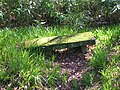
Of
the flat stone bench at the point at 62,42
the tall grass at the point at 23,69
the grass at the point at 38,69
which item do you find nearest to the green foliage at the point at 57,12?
the flat stone bench at the point at 62,42

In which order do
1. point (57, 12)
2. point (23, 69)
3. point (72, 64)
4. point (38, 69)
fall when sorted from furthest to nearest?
point (57, 12) → point (72, 64) → point (38, 69) → point (23, 69)

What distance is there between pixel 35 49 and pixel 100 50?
1109 millimetres

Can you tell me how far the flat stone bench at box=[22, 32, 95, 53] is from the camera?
5277 mm

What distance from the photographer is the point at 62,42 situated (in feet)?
17.4

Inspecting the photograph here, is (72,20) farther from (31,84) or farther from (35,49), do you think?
(31,84)

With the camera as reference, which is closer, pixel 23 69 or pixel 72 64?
pixel 23 69

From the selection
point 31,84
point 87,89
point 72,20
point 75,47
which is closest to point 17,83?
point 31,84

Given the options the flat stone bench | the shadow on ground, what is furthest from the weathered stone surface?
the shadow on ground

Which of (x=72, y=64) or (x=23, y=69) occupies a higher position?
(x=23, y=69)

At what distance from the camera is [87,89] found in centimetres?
446

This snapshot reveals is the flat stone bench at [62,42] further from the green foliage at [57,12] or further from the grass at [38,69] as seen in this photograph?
the green foliage at [57,12]

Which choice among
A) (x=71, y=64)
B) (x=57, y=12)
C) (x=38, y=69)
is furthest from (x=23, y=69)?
(x=57, y=12)

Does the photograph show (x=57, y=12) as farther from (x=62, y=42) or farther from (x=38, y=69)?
Answer: (x=38, y=69)

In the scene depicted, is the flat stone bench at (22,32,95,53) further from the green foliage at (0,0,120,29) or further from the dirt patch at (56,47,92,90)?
the green foliage at (0,0,120,29)
